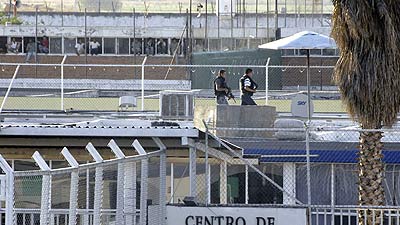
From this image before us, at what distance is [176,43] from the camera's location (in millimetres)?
59094

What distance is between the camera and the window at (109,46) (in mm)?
60156

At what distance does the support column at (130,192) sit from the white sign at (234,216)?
1.70 metres

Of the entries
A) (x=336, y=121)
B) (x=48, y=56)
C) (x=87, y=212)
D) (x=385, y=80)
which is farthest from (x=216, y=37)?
(x=87, y=212)

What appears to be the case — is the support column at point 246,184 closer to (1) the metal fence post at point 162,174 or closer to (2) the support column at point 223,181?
(2) the support column at point 223,181

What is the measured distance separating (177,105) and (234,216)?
28.8ft

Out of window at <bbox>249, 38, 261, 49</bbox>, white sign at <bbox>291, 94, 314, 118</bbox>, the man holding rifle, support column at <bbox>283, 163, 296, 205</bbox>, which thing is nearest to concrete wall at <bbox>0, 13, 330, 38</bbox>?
window at <bbox>249, 38, 261, 49</bbox>

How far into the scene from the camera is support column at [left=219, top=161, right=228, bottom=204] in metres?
25.1

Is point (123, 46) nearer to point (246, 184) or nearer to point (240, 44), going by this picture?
point (240, 44)

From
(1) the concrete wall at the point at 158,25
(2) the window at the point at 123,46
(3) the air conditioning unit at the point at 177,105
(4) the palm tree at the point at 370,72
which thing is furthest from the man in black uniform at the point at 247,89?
(2) the window at the point at 123,46

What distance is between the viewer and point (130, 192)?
1923cm

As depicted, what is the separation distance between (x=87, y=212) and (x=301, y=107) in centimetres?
1199

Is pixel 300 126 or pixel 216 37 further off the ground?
pixel 216 37

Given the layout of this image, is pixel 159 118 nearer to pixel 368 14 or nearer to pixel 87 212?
pixel 368 14

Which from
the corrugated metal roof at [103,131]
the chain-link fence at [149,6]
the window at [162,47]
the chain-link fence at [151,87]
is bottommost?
the corrugated metal roof at [103,131]
